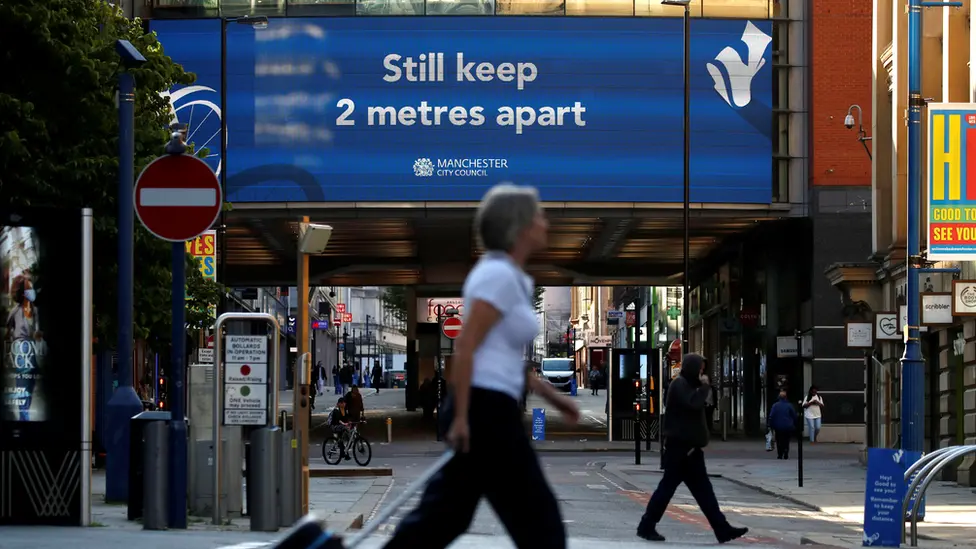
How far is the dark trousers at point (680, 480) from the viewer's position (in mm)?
14031

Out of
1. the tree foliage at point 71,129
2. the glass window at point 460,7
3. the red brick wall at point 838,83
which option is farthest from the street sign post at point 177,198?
the red brick wall at point 838,83

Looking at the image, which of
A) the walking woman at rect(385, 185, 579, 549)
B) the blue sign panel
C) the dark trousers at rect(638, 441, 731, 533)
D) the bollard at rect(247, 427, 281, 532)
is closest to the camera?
the walking woman at rect(385, 185, 579, 549)

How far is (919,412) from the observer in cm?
1952

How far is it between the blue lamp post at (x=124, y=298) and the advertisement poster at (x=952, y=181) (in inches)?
426

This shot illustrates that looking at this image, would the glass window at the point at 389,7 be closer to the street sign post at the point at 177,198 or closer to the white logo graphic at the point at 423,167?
the white logo graphic at the point at 423,167

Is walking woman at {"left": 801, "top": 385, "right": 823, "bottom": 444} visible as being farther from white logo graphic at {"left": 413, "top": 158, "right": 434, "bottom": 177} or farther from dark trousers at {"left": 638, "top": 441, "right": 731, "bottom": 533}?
dark trousers at {"left": 638, "top": 441, "right": 731, "bottom": 533}

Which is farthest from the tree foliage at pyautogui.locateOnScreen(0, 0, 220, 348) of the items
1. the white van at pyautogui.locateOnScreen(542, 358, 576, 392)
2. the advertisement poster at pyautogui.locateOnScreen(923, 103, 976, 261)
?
the white van at pyautogui.locateOnScreen(542, 358, 576, 392)

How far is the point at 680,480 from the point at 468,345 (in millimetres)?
8114

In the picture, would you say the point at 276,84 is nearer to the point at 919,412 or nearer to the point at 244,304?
the point at 919,412

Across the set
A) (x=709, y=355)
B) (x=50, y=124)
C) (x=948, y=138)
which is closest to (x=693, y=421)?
(x=948, y=138)

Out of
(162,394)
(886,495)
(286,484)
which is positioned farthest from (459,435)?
(162,394)

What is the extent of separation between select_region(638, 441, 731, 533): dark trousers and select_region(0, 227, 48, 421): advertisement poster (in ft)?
17.1

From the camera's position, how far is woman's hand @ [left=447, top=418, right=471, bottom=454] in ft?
20.8

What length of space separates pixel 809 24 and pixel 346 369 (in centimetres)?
3273
